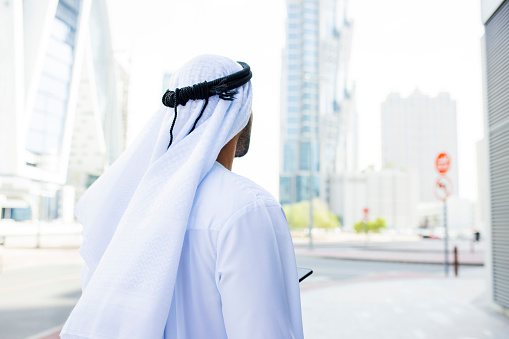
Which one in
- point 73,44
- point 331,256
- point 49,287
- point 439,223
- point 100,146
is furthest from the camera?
point 439,223

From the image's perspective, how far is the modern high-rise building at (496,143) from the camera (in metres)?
5.42

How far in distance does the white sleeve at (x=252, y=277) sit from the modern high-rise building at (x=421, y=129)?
5614 inches

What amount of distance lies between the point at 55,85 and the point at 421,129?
405 ft

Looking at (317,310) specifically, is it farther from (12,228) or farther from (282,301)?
(12,228)

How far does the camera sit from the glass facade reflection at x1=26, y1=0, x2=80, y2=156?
34.6 metres

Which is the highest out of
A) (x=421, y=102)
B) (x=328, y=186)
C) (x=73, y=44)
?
(x=421, y=102)

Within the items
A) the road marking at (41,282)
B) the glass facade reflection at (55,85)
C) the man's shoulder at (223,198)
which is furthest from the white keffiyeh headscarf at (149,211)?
the glass facade reflection at (55,85)

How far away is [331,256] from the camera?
1698 centimetres

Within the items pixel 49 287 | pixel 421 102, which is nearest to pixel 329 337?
pixel 49 287

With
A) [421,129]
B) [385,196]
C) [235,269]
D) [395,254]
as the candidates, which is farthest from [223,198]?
[421,129]

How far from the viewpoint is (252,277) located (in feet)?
2.87

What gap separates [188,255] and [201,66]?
0.53 metres

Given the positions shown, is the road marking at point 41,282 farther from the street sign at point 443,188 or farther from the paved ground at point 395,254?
the paved ground at point 395,254

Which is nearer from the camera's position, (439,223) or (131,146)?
(131,146)
